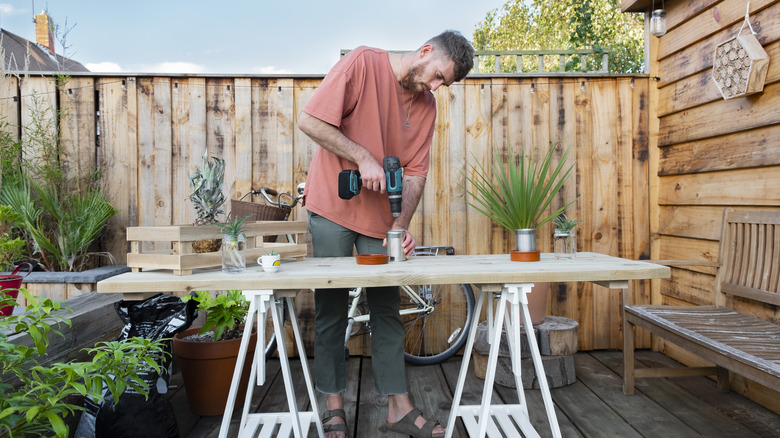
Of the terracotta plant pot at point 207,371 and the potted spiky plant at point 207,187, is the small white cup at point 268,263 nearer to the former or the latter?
Answer: the potted spiky plant at point 207,187

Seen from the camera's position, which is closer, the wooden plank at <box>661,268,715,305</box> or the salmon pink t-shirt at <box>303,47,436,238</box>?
the salmon pink t-shirt at <box>303,47,436,238</box>

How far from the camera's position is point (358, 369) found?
9.47ft

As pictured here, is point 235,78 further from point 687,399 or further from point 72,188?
point 687,399

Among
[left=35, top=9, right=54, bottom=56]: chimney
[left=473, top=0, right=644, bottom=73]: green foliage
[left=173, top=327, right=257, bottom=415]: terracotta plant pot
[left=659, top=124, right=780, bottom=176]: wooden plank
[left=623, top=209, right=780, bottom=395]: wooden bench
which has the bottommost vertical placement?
[left=173, top=327, right=257, bottom=415]: terracotta plant pot

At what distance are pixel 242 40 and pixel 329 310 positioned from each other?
9.97 meters

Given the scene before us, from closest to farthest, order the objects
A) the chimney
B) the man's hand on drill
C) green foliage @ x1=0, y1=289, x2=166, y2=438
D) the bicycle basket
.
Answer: green foliage @ x1=0, y1=289, x2=166, y2=438, the man's hand on drill, the bicycle basket, the chimney

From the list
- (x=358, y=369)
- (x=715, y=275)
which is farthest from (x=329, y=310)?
(x=715, y=275)

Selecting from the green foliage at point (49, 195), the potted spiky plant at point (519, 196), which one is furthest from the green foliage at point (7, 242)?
the potted spiky plant at point (519, 196)

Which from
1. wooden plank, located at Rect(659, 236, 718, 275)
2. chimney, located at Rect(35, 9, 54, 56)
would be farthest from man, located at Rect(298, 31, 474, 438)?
chimney, located at Rect(35, 9, 54, 56)

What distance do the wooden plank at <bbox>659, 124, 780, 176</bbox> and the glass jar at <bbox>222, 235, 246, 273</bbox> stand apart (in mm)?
2281

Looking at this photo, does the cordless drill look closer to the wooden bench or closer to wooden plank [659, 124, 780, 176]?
the wooden bench

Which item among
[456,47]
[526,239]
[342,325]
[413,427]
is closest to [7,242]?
[342,325]

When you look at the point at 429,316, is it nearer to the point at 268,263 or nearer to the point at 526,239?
the point at 526,239

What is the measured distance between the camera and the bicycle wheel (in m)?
3.07
